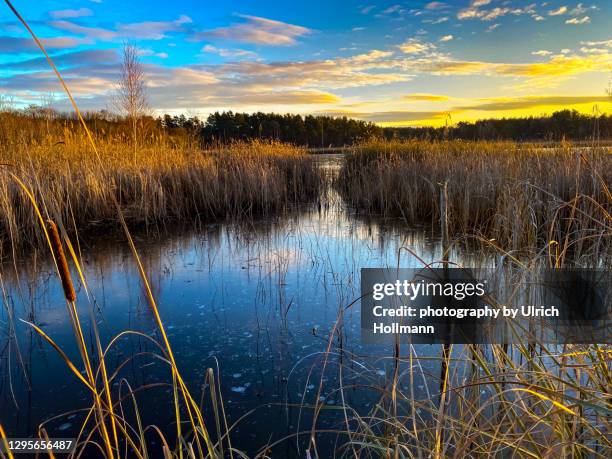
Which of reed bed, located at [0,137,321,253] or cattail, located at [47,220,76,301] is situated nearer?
cattail, located at [47,220,76,301]

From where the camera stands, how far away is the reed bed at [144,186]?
20.2 feet

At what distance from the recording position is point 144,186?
7.21 meters

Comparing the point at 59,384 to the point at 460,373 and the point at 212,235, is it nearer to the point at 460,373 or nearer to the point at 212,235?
the point at 460,373

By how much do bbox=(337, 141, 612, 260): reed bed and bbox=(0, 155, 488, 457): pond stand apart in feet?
2.95

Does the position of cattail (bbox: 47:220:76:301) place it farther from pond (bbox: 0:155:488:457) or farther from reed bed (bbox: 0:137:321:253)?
reed bed (bbox: 0:137:321:253)

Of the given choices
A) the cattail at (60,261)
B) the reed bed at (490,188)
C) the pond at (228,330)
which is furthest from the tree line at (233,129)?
the cattail at (60,261)

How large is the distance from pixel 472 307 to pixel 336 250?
283 centimetres

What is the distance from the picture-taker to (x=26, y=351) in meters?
2.88

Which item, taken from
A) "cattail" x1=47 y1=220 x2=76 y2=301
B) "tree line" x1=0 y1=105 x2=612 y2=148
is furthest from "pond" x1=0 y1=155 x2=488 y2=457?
"tree line" x1=0 y1=105 x2=612 y2=148

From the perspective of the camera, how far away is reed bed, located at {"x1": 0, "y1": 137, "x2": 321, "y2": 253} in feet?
20.2

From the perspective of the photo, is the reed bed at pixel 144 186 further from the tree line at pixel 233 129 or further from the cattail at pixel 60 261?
Answer: the cattail at pixel 60 261

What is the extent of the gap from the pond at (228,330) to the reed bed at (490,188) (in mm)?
899

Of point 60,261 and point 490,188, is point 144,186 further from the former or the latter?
point 60,261

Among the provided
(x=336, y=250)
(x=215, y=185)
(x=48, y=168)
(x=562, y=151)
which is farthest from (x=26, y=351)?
(x=562, y=151)
